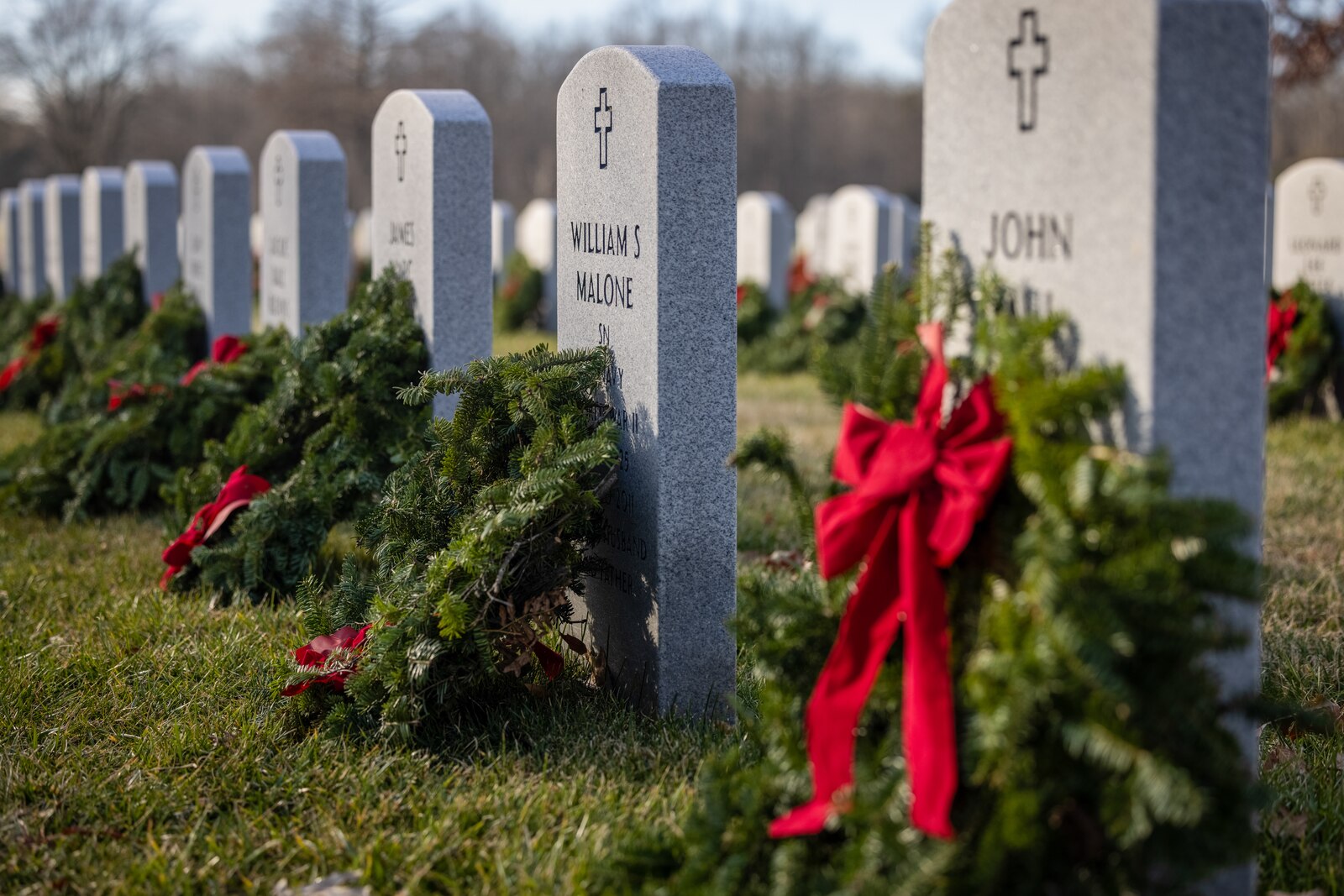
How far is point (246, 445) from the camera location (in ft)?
16.8

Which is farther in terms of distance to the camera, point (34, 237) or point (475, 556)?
point (34, 237)

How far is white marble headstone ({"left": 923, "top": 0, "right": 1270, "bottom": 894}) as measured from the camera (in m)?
2.15

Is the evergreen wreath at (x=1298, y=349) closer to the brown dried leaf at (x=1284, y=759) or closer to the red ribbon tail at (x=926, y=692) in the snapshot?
the brown dried leaf at (x=1284, y=759)

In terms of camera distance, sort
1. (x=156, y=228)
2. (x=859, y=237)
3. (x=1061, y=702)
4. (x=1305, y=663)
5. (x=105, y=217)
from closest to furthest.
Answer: (x=1061, y=702)
(x=1305, y=663)
(x=156, y=228)
(x=105, y=217)
(x=859, y=237)

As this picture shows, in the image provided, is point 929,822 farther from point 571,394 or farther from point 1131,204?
point 571,394

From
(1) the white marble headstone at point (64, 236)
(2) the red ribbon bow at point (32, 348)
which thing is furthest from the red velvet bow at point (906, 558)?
(1) the white marble headstone at point (64, 236)

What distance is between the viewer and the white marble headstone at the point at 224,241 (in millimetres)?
7742

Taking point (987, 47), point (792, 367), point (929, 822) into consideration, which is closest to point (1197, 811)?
point (929, 822)

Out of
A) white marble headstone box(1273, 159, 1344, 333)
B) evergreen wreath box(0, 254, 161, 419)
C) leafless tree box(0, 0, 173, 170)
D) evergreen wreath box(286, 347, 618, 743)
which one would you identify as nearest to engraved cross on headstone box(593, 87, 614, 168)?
evergreen wreath box(286, 347, 618, 743)

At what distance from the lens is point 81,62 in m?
40.5

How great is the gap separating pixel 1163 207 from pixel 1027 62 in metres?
0.39

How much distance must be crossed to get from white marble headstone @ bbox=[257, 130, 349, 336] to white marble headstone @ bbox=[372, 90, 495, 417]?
1.60m

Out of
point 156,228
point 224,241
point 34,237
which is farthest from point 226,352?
point 34,237

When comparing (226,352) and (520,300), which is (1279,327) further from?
(520,300)
